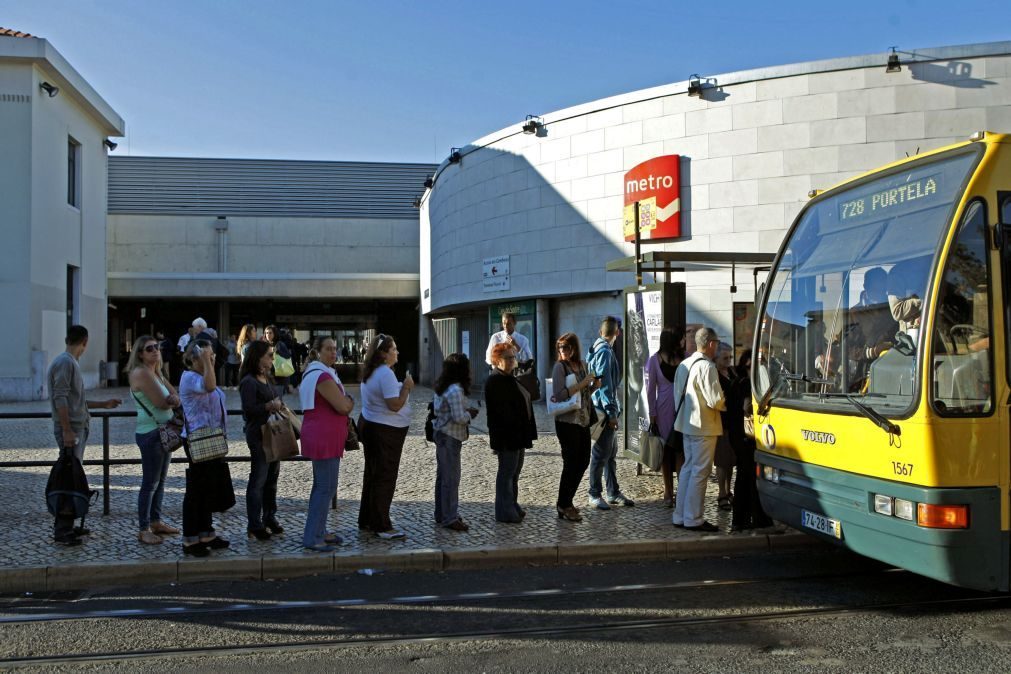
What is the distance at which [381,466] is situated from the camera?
7.24 m

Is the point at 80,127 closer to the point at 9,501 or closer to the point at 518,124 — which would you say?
the point at 518,124

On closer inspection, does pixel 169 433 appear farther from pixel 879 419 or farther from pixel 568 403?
pixel 879 419

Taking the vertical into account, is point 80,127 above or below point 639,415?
above

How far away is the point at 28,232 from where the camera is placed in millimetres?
19844

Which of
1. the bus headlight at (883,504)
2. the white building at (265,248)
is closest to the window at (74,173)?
the white building at (265,248)

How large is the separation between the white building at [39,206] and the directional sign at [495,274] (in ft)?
34.8

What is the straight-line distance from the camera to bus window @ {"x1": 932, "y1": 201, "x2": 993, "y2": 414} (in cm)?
500

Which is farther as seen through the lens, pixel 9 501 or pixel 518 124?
pixel 518 124

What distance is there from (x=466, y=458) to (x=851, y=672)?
7.58 metres

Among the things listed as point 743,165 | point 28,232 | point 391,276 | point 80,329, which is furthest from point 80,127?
point 80,329

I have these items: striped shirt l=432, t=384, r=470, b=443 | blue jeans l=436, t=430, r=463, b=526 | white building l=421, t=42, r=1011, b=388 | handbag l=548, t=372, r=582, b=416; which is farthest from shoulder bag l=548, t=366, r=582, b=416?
white building l=421, t=42, r=1011, b=388

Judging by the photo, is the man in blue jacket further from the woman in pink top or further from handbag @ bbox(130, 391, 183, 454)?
handbag @ bbox(130, 391, 183, 454)

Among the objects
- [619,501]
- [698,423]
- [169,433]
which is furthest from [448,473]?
[169,433]

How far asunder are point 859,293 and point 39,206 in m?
20.0
